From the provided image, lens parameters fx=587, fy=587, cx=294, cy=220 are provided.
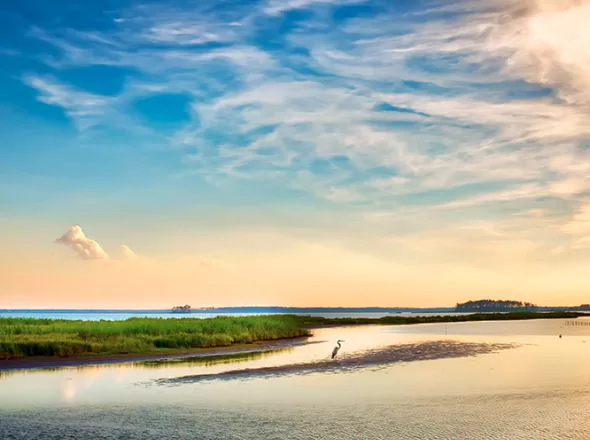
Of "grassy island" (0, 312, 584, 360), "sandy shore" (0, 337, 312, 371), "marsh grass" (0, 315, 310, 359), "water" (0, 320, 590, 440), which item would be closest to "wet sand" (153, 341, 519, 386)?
"water" (0, 320, 590, 440)

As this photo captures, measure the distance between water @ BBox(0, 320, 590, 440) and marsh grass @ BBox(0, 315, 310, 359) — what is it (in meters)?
5.20

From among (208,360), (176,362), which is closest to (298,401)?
(176,362)

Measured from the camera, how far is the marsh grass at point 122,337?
1396 inches

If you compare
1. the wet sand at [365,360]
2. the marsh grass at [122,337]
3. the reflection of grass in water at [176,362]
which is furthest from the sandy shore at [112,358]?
the wet sand at [365,360]

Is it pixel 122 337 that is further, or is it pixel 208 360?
pixel 122 337

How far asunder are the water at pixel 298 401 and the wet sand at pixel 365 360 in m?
0.24

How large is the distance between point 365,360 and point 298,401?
1567 cm

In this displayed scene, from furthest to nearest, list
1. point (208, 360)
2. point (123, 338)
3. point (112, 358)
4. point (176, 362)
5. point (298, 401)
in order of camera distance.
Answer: point (123, 338), point (208, 360), point (112, 358), point (176, 362), point (298, 401)

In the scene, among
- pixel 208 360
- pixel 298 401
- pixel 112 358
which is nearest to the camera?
pixel 298 401

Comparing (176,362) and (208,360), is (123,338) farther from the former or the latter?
(208,360)

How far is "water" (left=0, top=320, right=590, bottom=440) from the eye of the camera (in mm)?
16672

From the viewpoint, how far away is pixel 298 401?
21438 mm

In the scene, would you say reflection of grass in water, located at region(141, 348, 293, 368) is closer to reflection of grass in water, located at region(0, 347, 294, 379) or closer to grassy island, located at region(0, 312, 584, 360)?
reflection of grass in water, located at region(0, 347, 294, 379)

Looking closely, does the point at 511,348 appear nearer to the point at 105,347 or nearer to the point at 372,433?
the point at 105,347
